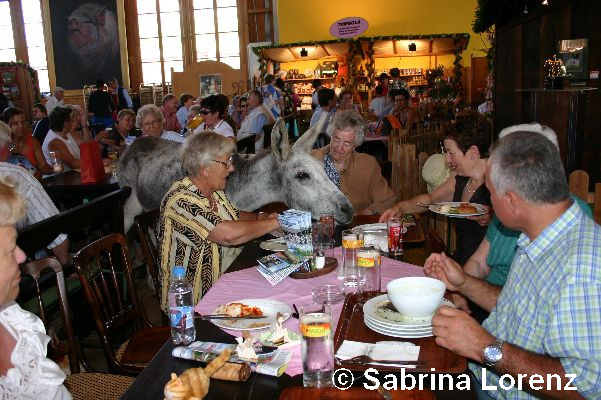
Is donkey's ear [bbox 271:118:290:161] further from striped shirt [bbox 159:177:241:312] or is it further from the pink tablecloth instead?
the pink tablecloth

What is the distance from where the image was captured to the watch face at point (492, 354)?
1.68 metres

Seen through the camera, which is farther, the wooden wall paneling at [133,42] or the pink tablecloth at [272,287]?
the wooden wall paneling at [133,42]

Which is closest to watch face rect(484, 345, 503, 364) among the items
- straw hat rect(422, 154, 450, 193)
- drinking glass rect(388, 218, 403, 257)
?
drinking glass rect(388, 218, 403, 257)

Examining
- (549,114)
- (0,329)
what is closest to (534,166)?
(0,329)

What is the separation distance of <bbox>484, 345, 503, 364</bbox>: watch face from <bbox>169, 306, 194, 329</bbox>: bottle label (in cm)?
100

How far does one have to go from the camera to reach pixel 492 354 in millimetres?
1687

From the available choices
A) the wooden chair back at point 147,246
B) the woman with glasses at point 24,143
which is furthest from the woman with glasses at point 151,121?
the wooden chair back at point 147,246

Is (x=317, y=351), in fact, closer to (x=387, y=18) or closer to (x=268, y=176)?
(x=268, y=176)

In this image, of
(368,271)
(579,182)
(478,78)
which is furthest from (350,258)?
(478,78)

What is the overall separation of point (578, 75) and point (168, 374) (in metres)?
8.11

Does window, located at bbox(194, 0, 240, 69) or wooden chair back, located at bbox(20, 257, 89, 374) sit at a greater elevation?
window, located at bbox(194, 0, 240, 69)

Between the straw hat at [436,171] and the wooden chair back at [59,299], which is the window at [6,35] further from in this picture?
the wooden chair back at [59,299]

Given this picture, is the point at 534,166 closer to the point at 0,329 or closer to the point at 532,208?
the point at 532,208

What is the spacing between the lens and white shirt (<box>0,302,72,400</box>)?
159cm
